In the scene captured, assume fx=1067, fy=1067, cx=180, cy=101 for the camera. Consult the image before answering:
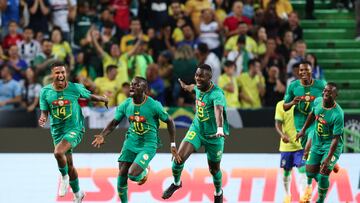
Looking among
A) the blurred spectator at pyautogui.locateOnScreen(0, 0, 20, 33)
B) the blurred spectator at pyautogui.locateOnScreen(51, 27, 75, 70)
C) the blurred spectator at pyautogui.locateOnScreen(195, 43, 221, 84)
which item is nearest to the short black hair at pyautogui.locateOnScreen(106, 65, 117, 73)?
the blurred spectator at pyautogui.locateOnScreen(51, 27, 75, 70)

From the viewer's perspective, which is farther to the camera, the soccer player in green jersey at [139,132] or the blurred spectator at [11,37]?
the blurred spectator at [11,37]

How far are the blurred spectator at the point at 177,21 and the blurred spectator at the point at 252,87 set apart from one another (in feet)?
5.71

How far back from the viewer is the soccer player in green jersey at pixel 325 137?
15.8m

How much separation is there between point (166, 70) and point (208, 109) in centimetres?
581

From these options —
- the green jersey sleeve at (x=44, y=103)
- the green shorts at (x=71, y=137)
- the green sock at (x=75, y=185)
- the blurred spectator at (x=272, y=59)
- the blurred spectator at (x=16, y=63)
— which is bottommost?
the green sock at (x=75, y=185)

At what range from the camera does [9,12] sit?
22719mm

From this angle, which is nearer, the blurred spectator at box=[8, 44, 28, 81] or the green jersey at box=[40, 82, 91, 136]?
the green jersey at box=[40, 82, 91, 136]

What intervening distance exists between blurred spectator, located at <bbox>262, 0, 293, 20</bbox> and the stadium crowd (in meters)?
0.02

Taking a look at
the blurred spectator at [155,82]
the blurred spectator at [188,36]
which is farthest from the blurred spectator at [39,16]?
the blurred spectator at [188,36]

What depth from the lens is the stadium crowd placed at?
2106 centimetres

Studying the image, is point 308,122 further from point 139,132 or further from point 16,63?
point 16,63

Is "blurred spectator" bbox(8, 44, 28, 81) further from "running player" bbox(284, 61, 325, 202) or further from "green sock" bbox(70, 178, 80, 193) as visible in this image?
"running player" bbox(284, 61, 325, 202)

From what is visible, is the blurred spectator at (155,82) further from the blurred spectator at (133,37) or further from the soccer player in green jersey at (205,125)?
the soccer player in green jersey at (205,125)

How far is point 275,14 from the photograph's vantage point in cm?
2256
